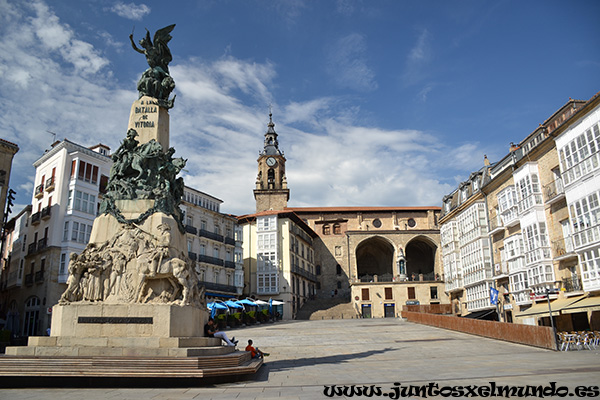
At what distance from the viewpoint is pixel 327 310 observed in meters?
53.7

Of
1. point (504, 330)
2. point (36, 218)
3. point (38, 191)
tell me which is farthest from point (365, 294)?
point (38, 191)

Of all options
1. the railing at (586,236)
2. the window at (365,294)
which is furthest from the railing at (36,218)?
the window at (365,294)

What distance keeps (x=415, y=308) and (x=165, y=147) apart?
38353 mm

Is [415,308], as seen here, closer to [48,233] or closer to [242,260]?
[242,260]

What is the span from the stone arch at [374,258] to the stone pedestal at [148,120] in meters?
54.7

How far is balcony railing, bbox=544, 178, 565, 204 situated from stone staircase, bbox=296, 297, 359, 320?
98.9 feet

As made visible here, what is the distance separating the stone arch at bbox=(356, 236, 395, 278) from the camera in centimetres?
6862

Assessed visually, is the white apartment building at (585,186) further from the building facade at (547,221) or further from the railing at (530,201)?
the railing at (530,201)

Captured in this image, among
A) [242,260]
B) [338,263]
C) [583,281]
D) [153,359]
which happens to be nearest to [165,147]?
[153,359]

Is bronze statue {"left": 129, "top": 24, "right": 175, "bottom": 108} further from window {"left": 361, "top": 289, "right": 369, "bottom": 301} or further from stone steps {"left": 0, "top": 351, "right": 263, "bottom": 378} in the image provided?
window {"left": 361, "top": 289, "right": 369, "bottom": 301}

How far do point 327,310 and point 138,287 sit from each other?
4423 centimetres

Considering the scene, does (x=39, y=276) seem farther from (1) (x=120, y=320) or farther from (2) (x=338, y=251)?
(2) (x=338, y=251)

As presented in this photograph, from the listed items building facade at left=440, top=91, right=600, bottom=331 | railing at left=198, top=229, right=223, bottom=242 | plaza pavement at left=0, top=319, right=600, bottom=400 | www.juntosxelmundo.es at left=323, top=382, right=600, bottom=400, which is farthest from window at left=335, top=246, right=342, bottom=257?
www.juntosxelmundo.es at left=323, top=382, right=600, bottom=400

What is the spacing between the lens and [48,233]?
31.8 metres
